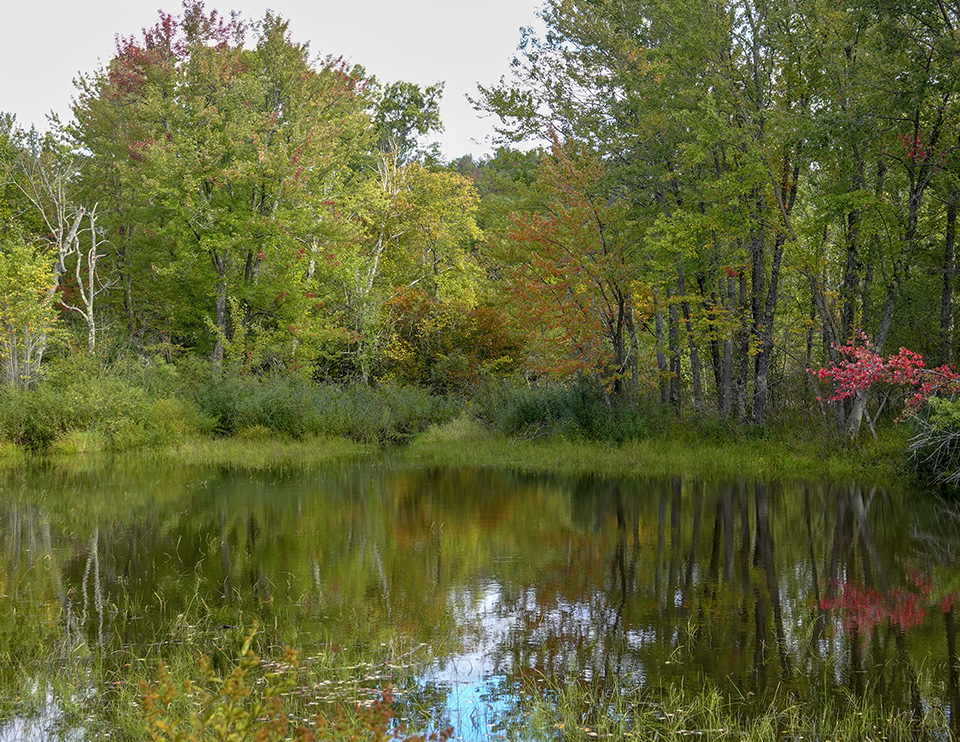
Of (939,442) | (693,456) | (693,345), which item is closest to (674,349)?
(693,345)

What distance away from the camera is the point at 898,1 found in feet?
56.4

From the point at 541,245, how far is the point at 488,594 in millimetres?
15929

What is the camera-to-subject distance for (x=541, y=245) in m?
24.4

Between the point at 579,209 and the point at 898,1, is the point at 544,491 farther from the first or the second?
the point at 898,1

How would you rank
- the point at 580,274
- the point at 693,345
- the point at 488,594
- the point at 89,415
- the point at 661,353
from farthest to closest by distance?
the point at 661,353, the point at 89,415, the point at 693,345, the point at 580,274, the point at 488,594

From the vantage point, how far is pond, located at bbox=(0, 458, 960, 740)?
671 cm

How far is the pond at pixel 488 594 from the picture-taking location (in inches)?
264

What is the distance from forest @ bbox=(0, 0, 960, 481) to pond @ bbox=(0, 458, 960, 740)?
146 inches

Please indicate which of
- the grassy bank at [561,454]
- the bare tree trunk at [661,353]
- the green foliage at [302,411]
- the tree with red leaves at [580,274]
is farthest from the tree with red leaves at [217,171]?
the bare tree trunk at [661,353]

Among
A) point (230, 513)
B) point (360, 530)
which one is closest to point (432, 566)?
point (360, 530)

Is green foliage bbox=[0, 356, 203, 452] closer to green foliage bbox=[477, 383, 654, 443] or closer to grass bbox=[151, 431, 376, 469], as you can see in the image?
grass bbox=[151, 431, 376, 469]

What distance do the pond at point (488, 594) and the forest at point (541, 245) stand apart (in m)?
3.71

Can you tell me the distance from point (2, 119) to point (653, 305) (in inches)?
1030

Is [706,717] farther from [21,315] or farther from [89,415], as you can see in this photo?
[21,315]
